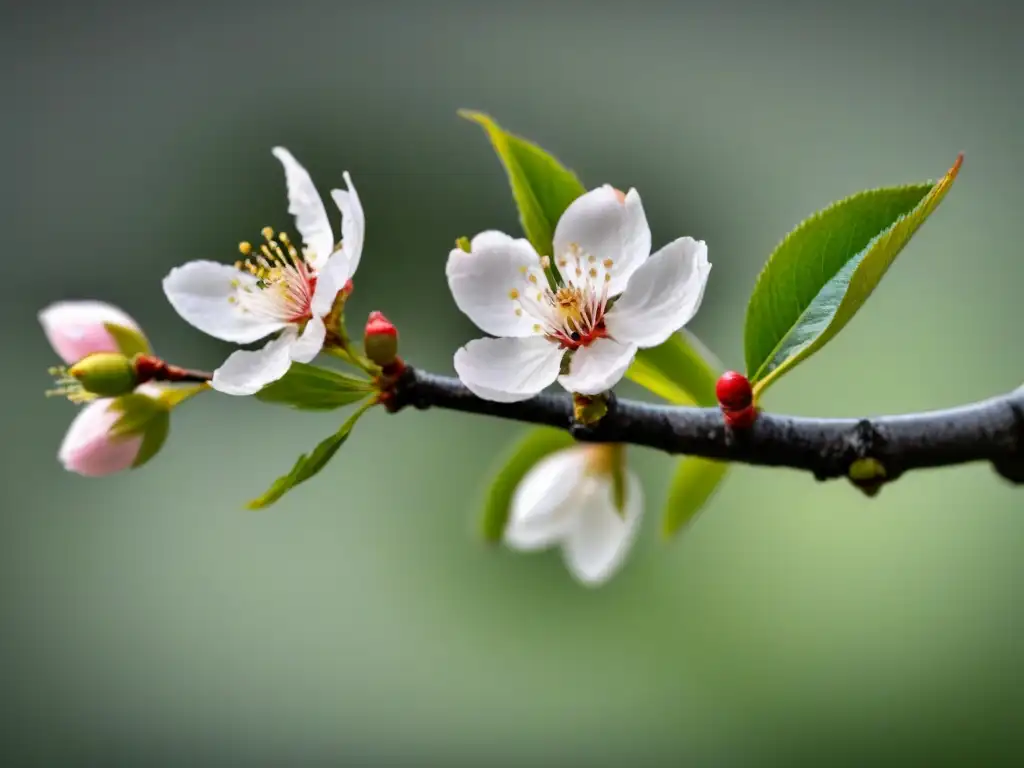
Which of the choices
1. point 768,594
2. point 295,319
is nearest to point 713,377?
point 295,319

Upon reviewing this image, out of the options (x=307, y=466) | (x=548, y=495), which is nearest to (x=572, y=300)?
(x=307, y=466)

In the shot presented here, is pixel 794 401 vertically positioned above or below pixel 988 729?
above

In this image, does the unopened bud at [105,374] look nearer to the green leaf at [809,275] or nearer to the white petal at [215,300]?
the white petal at [215,300]

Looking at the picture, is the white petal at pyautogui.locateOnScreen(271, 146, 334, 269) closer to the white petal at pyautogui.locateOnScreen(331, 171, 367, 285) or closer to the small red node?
the white petal at pyautogui.locateOnScreen(331, 171, 367, 285)

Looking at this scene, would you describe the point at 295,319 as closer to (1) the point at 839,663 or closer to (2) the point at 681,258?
(2) the point at 681,258

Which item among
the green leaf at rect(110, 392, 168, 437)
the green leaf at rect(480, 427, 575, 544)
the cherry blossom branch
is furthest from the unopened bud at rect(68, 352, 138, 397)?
the green leaf at rect(480, 427, 575, 544)

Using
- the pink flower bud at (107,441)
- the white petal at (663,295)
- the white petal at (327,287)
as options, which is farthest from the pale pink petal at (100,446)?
the white petal at (663,295)

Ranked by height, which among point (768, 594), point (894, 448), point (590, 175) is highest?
point (894, 448)

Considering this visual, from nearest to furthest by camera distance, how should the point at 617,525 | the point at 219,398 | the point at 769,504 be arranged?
the point at 617,525, the point at 769,504, the point at 219,398
